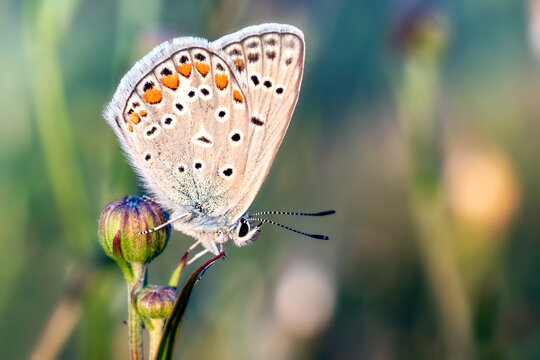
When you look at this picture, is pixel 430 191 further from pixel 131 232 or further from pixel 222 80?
pixel 131 232

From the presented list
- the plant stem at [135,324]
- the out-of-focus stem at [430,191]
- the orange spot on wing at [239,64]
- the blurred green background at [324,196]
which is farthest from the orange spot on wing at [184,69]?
the out-of-focus stem at [430,191]

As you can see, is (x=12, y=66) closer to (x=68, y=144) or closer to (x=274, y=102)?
(x=68, y=144)

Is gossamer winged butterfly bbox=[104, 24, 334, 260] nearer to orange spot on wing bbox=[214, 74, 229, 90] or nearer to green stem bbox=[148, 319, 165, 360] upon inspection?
orange spot on wing bbox=[214, 74, 229, 90]

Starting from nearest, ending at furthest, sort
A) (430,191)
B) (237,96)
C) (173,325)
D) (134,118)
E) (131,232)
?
(173,325)
(131,232)
(134,118)
(237,96)
(430,191)

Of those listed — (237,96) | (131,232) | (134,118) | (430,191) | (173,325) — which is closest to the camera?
(173,325)

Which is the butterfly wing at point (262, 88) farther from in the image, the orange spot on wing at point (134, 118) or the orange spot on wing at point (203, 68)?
the orange spot on wing at point (134, 118)

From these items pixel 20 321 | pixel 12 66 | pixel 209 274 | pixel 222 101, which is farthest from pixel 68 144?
pixel 12 66

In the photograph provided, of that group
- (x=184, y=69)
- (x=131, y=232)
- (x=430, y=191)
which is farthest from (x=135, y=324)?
(x=430, y=191)
